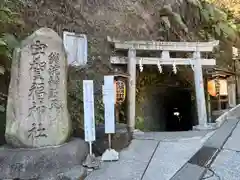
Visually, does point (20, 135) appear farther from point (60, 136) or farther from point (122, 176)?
point (122, 176)

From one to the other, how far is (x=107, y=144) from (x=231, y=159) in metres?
2.56

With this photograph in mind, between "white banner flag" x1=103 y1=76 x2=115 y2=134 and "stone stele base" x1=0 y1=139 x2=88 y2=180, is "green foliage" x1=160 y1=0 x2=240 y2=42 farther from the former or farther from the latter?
"stone stele base" x1=0 y1=139 x2=88 y2=180

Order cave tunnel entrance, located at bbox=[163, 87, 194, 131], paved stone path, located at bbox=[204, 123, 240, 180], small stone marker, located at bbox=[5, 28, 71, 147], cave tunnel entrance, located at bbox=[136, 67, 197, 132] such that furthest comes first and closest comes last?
cave tunnel entrance, located at bbox=[163, 87, 194, 131] → cave tunnel entrance, located at bbox=[136, 67, 197, 132] → small stone marker, located at bbox=[5, 28, 71, 147] → paved stone path, located at bbox=[204, 123, 240, 180]

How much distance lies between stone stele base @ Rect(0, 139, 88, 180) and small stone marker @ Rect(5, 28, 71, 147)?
258 millimetres

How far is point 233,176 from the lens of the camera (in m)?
4.53

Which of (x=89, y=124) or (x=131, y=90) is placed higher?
(x=131, y=90)

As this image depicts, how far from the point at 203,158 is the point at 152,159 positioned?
1013mm

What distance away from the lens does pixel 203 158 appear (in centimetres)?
536

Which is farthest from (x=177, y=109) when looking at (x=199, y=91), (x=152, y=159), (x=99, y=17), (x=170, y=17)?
(x=152, y=159)

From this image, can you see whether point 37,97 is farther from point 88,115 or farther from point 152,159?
point 152,159

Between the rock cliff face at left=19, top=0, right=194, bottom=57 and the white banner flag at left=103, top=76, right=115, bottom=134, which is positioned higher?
the rock cliff face at left=19, top=0, right=194, bottom=57

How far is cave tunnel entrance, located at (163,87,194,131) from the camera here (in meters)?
14.5

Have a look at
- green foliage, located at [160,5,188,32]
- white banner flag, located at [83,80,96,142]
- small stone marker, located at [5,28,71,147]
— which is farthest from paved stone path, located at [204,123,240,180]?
→ green foliage, located at [160,5,188,32]

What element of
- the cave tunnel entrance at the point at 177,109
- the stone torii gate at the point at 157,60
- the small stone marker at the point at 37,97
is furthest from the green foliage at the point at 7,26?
the cave tunnel entrance at the point at 177,109
